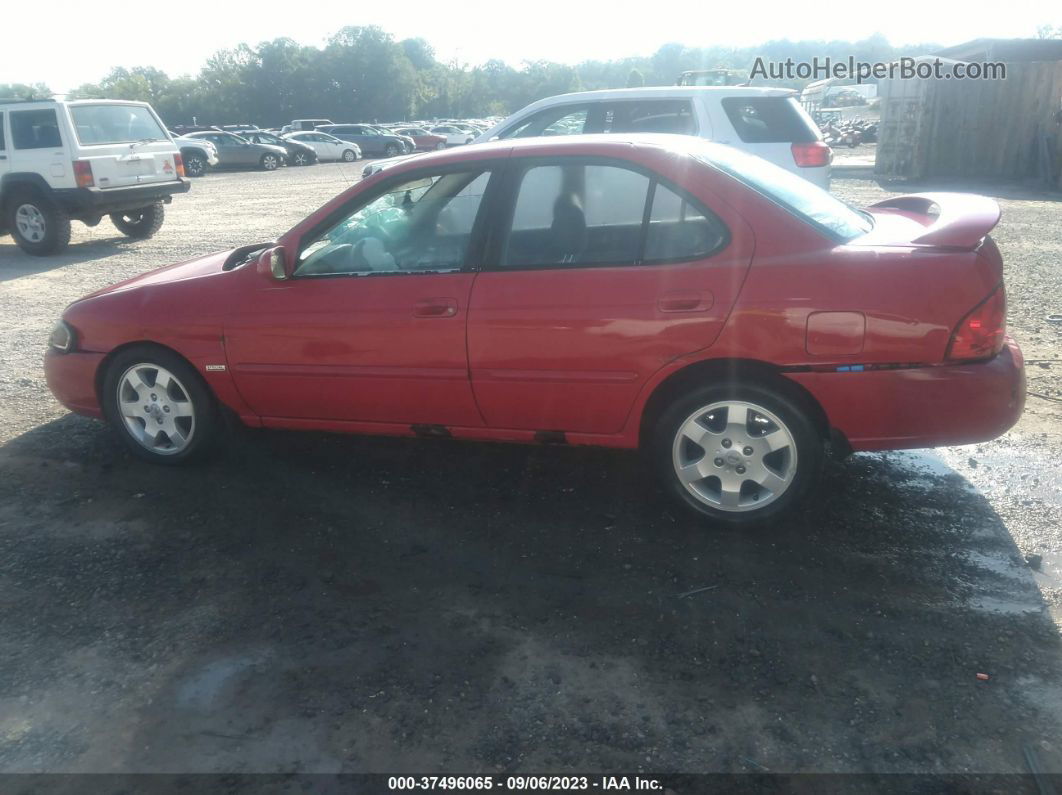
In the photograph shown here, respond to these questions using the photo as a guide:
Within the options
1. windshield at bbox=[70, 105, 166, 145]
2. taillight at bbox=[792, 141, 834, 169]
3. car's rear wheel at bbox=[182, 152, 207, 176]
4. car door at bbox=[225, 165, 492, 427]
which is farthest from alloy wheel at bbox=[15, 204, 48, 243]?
car's rear wheel at bbox=[182, 152, 207, 176]

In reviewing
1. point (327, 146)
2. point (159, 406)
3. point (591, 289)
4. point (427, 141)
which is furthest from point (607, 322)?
point (427, 141)

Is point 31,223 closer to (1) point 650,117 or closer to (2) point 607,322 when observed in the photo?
(1) point 650,117

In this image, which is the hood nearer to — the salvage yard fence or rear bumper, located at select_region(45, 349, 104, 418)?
rear bumper, located at select_region(45, 349, 104, 418)

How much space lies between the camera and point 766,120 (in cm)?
895

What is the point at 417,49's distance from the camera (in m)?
105

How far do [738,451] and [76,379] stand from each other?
3.43 meters

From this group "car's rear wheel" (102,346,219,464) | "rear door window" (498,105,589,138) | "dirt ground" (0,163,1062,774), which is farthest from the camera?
"rear door window" (498,105,589,138)

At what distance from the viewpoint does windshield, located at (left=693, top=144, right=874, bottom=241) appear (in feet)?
12.7

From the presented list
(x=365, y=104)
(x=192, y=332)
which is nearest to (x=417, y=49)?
(x=365, y=104)

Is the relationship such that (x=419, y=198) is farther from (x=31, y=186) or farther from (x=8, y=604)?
(x=31, y=186)

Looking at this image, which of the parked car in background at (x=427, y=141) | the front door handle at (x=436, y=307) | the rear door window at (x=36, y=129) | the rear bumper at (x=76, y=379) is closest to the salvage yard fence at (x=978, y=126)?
the rear door window at (x=36, y=129)

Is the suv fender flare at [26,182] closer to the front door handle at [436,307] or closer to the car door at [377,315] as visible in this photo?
the car door at [377,315]

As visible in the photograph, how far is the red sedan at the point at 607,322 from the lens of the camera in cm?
357

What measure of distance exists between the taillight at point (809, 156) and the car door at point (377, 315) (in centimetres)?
560
